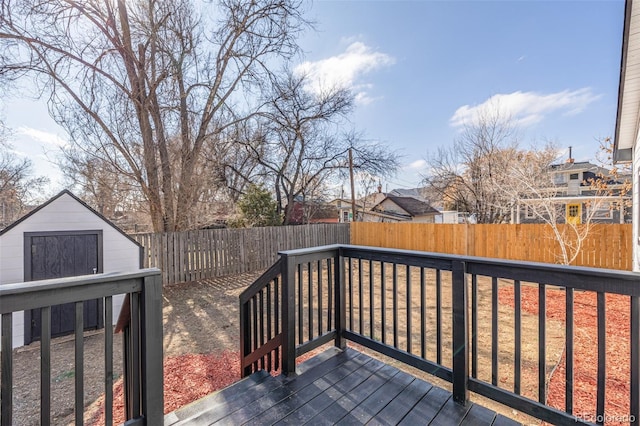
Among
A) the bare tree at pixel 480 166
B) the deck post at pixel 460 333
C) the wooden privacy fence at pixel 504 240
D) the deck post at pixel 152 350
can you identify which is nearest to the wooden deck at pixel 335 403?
the deck post at pixel 460 333


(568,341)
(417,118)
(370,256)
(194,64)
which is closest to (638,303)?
(568,341)

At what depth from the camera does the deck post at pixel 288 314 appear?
7.43 feet

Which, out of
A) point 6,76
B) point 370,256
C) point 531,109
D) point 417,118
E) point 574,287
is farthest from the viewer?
point 417,118

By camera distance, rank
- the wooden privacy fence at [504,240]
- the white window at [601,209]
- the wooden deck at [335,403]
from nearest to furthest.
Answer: the wooden deck at [335,403] → the white window at [601,209] → the wooden privacy fence at [504,240]

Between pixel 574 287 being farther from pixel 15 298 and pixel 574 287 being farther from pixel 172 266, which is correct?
pixel 172 266

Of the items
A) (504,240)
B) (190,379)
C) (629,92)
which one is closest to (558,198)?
(504,240)

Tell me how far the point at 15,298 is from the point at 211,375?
2502 millimetres

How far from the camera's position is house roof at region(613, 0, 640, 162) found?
2.72m

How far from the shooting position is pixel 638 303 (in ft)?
4.34

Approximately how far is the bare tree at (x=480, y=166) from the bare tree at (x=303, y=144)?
2.52m

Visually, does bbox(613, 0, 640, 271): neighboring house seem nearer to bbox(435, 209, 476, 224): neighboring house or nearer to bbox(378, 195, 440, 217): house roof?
bbox(435, 209, 476, 224): neighboring house

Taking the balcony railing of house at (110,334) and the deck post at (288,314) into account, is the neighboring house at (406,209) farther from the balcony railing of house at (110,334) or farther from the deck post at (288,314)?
the balcony railing of house at (110,334)

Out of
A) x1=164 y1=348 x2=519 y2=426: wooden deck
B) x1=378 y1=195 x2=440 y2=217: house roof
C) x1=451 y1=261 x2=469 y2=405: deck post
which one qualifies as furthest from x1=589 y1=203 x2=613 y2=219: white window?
x1=378 y1=195 x2=440 y2=217: house roof

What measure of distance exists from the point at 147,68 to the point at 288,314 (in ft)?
24.7
